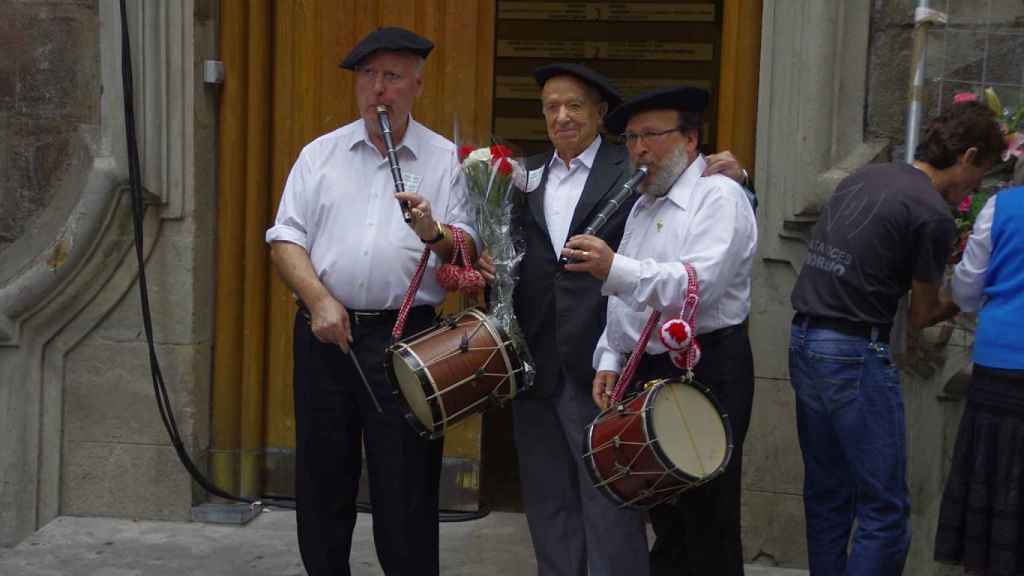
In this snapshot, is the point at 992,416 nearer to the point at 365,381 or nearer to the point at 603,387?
the point at 603,387

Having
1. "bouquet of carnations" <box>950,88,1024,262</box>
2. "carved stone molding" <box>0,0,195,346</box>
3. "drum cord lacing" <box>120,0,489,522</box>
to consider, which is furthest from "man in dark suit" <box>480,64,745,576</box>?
"carved stone molding" <box>0,0,195,346</box>

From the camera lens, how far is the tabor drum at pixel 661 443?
330 centimetres

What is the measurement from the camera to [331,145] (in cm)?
407

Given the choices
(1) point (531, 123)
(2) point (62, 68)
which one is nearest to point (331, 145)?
(2) point (62, 68)

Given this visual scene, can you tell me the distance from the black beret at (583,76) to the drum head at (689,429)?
0.96 metres

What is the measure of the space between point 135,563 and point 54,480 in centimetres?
74

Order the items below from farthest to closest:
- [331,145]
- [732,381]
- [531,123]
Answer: [531,123]
[331,145]
[732,381]

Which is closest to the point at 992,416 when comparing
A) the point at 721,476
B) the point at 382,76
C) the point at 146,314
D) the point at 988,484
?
the point at 988,484

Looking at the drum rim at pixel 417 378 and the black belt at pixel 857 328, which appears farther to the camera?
the black belt at pixel 857 328

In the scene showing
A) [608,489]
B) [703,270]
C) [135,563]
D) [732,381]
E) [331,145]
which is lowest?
[135,563]

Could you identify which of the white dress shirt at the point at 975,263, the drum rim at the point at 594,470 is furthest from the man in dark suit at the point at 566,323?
the white dress shirt at the point at 975,263

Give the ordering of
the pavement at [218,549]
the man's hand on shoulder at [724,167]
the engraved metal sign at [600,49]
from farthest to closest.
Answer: the engraved metal sign at [600,49] → the pavement at [218,549] → the man's hand on shoulder at [724,167]

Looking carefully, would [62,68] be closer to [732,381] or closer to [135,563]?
[135,563]

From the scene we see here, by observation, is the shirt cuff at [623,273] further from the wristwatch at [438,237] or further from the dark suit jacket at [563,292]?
the wristwatch at [438,237]
